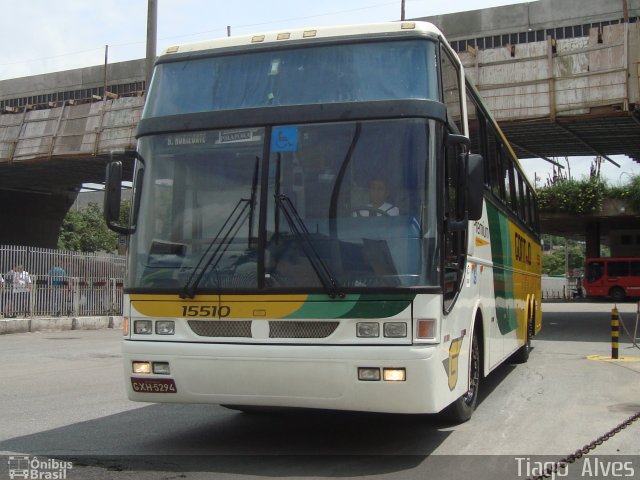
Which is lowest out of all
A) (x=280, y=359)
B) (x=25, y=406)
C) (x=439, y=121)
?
(x=25, y=406)

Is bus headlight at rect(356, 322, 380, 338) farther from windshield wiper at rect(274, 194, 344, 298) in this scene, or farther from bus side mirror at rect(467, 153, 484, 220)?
bus side mirror at rect(467, 153, 484, 220)

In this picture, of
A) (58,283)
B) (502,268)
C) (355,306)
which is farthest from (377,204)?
(58,283)

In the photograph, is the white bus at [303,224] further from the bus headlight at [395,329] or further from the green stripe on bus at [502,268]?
the green stripe on bus at [502,268]

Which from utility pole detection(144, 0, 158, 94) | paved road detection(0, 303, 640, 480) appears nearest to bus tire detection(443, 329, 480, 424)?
paved road detection(0, 303, 640, 480)

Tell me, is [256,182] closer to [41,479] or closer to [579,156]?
[41,479]

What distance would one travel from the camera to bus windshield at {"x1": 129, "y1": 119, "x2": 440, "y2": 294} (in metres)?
5.81

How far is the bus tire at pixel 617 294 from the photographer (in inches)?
1925

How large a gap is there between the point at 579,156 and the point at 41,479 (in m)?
24.0

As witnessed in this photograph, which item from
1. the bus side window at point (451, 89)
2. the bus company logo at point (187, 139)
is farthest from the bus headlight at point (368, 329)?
the bus company logo at point (187, 139)

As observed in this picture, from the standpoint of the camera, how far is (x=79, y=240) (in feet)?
178

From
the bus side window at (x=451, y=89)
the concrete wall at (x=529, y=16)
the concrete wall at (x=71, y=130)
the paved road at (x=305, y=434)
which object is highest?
the concrete wall at (x=529, y=16)

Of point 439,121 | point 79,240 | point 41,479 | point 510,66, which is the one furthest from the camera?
point 79,240

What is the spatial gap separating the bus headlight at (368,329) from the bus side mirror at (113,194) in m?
2.22

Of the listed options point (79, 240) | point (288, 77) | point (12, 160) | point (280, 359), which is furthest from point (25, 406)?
point (79, 240)
